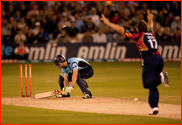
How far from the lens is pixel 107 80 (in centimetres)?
1602

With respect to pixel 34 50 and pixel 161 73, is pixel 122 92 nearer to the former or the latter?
pixel 161 73

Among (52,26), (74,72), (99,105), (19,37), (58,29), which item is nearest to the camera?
(99,105)

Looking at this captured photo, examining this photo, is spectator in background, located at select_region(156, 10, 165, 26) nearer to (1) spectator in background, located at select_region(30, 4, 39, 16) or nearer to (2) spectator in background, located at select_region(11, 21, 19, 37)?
(1) spectator in background, located at select_region(30, 4, 39, 16)

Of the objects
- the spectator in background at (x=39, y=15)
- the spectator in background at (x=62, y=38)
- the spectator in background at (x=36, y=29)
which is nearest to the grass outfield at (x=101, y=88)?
the spectator in background at (x=62, y=38)

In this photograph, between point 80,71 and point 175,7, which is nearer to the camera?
point 80,71

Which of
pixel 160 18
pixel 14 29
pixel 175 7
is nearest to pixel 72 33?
pixel 14 29

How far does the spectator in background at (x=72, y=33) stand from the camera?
24062 millimetres

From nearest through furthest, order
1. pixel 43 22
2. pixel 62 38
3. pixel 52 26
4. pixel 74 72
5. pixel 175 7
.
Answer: pixel 74 72, pixel 62 38, pixel 52 26, pixel 43 22, pixel 175 7

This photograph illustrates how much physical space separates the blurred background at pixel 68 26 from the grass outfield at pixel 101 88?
2419 millimetres

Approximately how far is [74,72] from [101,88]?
3.38 metres

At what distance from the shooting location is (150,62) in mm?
8312

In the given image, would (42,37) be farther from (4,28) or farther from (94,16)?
(94,16)

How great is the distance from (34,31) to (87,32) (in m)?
3.56

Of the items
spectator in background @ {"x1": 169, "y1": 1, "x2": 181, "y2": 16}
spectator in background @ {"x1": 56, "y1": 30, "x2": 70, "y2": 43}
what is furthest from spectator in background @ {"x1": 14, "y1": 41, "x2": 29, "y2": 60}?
spectator in background @ {"x1": 169, "y1": 1, "x2": 181, "y2": 16}
